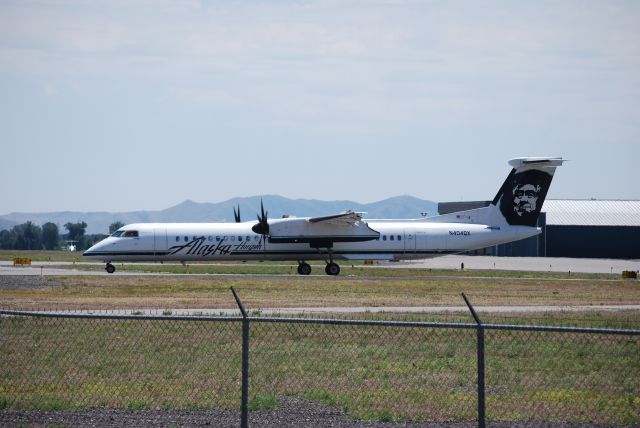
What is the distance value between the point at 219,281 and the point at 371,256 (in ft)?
35.8

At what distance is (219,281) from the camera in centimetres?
4469

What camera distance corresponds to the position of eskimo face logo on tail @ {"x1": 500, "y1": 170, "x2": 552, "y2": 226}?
52438 millimetres

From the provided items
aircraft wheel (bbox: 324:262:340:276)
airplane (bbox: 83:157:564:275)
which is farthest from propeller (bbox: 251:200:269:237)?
aircraft wheel (bbox: 324:262:340:276)

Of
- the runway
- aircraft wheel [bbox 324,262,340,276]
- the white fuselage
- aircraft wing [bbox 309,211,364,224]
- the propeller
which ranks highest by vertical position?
aircraft wing [bbox 309,211,364,224]

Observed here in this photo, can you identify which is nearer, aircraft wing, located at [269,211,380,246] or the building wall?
aircraft wing, located at [269,211,380,246]

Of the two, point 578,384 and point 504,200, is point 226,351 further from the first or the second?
point 504,200

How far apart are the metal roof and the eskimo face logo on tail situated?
47063 millimetres

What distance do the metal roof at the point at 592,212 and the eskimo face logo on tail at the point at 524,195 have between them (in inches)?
1853

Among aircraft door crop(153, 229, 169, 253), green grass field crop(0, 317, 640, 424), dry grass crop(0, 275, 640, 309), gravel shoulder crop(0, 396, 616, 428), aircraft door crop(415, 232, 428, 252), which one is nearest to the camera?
gravel shoulder crop(0, 396, 616, 428)

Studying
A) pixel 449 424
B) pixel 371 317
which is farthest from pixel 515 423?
pixel 371 317

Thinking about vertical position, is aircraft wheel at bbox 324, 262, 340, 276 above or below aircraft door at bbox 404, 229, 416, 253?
below

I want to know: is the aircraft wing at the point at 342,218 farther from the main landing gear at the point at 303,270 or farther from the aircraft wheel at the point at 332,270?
the main landing gear at the point at 303,270

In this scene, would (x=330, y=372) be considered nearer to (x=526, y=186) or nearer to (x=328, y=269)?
(x=328, y=269)

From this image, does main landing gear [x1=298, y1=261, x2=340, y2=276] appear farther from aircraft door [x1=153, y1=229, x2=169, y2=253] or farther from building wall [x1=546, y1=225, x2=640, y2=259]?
building wall [x1=546, y1=225, x2=640, y2=259]
